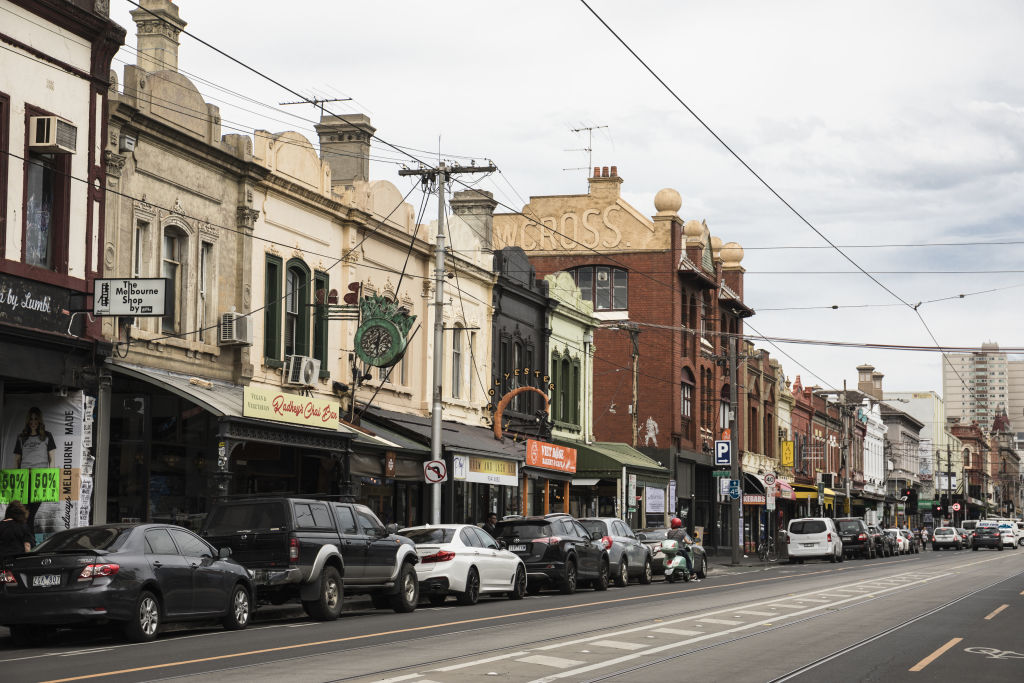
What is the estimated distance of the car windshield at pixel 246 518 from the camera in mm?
19438

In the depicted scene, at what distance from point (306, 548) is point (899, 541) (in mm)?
49691

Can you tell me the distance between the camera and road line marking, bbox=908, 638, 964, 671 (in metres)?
13.7

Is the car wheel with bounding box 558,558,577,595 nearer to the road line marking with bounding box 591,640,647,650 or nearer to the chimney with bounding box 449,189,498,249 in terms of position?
the road line marking with bounding box 591,640,647,650

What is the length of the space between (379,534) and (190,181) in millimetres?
8315

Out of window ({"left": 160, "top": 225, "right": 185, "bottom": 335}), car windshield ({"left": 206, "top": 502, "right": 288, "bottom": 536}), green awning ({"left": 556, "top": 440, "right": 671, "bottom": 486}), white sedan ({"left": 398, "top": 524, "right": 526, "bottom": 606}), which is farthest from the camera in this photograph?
green awning ({"left": 556, "top": 440, "right": 671, "bottom": 486})

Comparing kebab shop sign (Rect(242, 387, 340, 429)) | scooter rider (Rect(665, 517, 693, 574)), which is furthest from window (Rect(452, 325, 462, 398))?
kebab shop sign (Rect(242, 387, 340, 429))

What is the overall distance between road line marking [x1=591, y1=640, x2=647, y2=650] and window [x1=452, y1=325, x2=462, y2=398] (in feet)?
69.3

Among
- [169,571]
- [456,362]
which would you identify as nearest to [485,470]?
[456,362]

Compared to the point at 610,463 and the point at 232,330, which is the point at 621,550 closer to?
the point at 232,330

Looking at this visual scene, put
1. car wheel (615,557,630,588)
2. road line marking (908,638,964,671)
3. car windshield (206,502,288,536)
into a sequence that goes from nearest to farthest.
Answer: road line marking (908,638,964,671), car windshield (206,502,288,536), car wheel (615,557,630,588)

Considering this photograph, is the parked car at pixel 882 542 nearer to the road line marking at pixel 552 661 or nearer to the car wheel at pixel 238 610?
the car wheel at pixel 238 610

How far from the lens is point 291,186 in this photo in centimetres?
2823

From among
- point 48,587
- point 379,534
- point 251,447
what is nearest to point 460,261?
point 251,447

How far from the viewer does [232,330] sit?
26.1m
